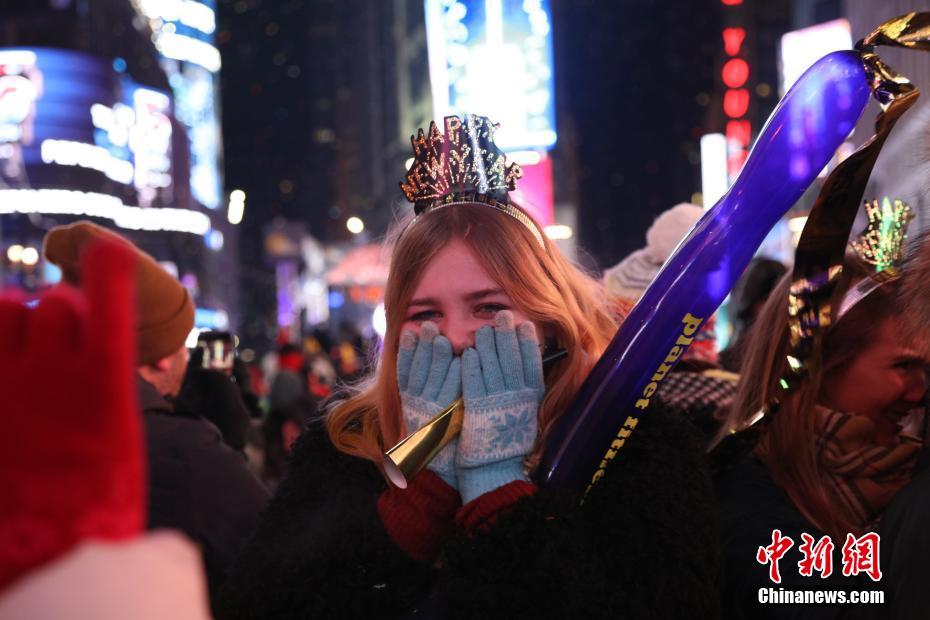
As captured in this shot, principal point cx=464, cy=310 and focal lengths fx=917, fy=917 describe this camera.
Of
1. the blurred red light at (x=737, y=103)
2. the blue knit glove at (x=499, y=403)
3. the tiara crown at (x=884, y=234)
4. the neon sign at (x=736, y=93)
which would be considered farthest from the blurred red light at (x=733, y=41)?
the blue knit glove at (x=499, y=403)

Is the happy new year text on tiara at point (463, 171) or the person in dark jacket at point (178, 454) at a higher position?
the happy new year text on tiara at point (463, 171)

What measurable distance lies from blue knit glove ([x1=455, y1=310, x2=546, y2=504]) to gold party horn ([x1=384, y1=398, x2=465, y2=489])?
0.04m

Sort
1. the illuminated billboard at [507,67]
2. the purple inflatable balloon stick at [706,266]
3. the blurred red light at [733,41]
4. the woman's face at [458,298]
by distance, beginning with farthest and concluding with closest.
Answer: the blurred red light at [733,41]
the illuminated billboard at [507,67]
the woman's face at [458,298]
the purple inflatable balloon stick at [706,266]

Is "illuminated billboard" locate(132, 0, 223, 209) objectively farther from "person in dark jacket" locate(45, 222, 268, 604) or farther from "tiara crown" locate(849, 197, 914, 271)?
"tiara crown" locate(849, 197, 914, 271)

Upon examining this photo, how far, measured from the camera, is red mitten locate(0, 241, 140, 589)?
29.9 inches

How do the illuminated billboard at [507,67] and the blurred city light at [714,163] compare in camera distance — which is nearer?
the illuminated billboard at [507,67]

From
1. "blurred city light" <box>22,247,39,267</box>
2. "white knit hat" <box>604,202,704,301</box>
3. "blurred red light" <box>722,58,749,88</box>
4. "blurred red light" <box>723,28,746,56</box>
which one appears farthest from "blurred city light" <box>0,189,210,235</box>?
"white knit hat" <box>604,202,704,301</box>

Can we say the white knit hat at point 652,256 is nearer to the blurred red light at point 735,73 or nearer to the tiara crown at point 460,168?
the tiara crown at point 460,168

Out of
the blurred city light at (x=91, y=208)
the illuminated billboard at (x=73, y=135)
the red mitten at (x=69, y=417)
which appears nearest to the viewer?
the red mitten at (x=69, y=417)

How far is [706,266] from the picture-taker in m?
1.97

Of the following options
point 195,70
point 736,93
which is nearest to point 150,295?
point 736,93

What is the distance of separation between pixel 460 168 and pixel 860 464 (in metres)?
1.39

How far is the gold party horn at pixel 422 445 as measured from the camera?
207 centimetres

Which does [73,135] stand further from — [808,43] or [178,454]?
[178,454]
